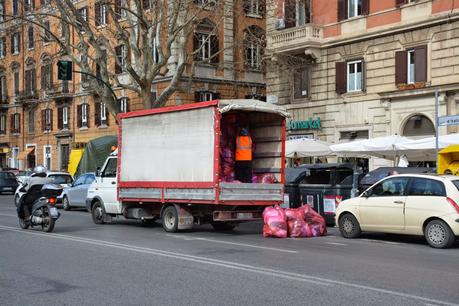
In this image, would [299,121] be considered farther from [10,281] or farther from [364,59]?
[10,281]

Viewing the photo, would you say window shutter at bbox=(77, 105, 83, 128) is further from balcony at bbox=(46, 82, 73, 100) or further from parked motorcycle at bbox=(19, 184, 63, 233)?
parked motorcycle at bbox=(19, 184, 63, 233)

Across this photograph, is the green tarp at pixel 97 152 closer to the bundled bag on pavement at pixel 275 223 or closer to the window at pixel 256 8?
the window at pixel 256 8

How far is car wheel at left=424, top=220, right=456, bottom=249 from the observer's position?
1239cm

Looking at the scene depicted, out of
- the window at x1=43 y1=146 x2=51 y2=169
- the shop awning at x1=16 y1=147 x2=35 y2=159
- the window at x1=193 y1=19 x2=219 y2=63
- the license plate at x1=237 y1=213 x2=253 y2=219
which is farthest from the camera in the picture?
the shop awning at x1=16 y1=147 x2=35 y2=159

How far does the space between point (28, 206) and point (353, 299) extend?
10.7 m

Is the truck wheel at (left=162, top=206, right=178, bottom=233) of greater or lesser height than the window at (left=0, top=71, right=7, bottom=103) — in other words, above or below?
below

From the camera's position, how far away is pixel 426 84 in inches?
997

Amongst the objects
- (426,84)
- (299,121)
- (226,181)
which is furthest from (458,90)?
(226,181)

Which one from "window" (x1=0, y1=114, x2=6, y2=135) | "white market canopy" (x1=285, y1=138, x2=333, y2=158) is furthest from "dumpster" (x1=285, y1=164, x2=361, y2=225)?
"window" (x1=0, y1=114, x2=6, y2=135)

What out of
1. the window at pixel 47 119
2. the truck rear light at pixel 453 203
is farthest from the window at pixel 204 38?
the truck rear light at pixel 453 203

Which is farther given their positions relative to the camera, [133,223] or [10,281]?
[133,223]

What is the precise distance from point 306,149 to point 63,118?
32.3 m

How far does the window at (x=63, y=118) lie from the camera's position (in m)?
51.2

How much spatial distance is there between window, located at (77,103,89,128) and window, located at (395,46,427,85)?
28541mm
